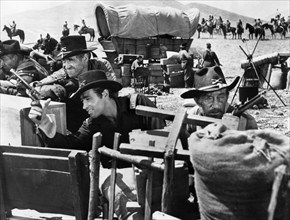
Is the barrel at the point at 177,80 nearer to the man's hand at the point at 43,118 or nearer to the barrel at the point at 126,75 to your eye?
the barrel at the point at 126,75

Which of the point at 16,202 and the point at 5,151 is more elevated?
the point at 5,151

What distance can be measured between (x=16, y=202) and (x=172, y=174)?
1.56 m

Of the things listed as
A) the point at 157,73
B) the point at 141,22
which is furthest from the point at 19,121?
the point at 141,22

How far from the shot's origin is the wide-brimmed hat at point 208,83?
13.1 feet

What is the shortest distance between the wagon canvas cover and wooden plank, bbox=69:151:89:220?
62.7 ft

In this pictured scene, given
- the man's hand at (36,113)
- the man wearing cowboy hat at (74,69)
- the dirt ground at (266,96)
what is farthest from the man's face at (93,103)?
the dirt ground at (266,96)

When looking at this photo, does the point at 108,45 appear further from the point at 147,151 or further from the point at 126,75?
the point at 147,151

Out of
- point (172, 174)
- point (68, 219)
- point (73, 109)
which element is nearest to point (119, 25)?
point (73, 109)

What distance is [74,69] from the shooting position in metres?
5.75

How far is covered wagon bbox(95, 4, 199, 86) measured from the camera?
22.0 metres

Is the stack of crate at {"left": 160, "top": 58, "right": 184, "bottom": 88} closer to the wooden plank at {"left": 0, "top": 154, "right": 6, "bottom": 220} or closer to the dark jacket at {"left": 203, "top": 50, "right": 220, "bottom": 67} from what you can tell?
the dark jacket at {"left": 203, "top": 50, "right": 220, "bottom": 67}

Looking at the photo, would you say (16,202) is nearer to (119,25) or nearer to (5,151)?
(5,151)

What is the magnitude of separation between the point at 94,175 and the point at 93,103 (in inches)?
52.4

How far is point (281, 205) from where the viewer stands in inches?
79.0
